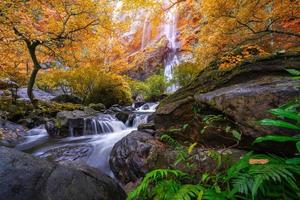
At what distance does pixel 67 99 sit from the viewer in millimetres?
12484

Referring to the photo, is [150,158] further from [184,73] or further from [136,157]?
[184,73]

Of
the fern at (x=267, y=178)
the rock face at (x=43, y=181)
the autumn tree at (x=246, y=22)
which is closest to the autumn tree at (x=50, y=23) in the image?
the autumn tree at (x=246, y=22)

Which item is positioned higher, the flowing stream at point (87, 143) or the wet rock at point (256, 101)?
the wet rock at point (256, 101)

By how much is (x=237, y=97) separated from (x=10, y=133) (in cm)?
722

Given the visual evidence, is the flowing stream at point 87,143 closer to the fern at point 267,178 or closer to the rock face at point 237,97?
the rock face at point 237,97

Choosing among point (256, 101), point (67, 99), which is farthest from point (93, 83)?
point (256, 101)

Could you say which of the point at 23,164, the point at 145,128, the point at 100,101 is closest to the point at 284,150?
the point at 23,164

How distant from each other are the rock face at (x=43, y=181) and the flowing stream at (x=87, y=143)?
187 cm

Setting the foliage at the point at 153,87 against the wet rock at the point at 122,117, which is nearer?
the wet rock at the point at 122,117

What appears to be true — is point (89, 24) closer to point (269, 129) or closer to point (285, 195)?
point (269, 129)

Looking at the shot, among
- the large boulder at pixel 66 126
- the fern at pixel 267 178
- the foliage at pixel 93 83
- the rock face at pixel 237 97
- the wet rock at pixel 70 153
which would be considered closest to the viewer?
the fern at pixel 267 178

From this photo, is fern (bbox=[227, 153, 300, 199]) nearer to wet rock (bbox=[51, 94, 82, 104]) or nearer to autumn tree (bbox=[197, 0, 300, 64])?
autumn tree (bbox=[197, 0, 300, 64])

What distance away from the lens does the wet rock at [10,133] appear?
21.8 ft

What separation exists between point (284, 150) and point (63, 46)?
8.55 metres
